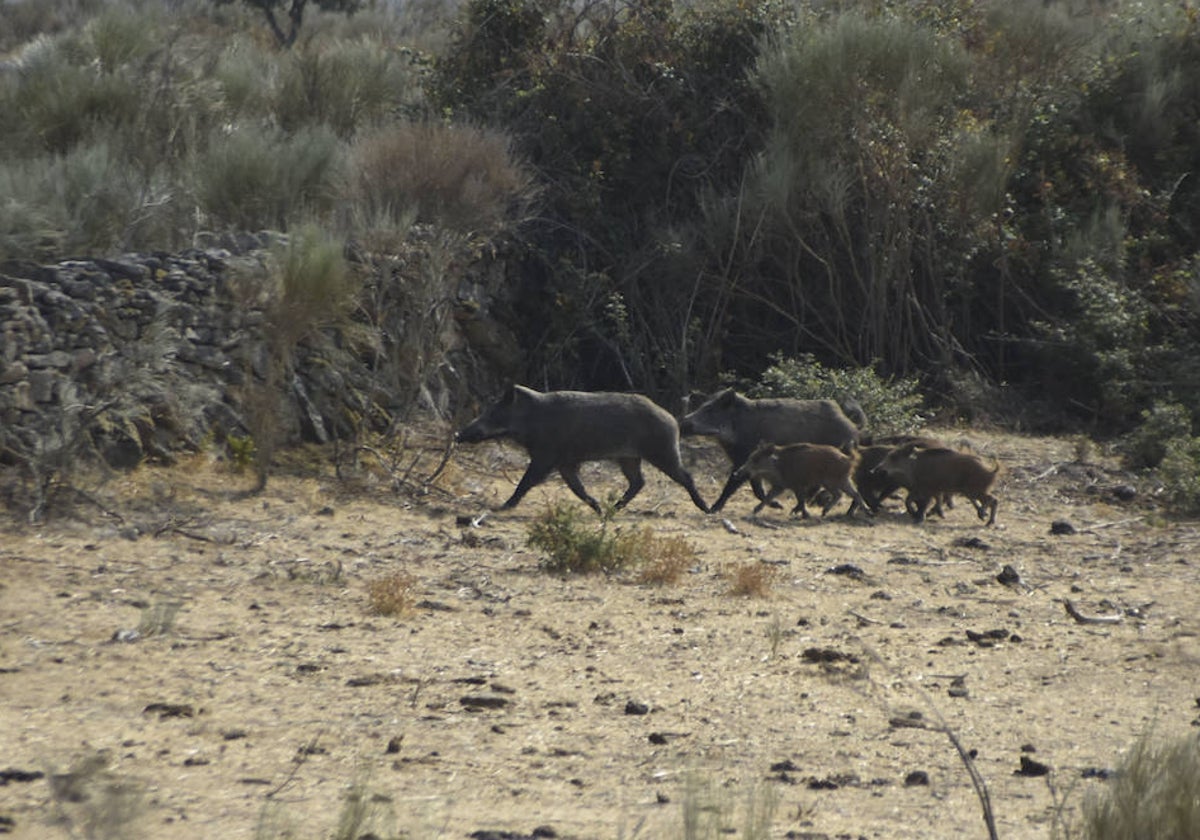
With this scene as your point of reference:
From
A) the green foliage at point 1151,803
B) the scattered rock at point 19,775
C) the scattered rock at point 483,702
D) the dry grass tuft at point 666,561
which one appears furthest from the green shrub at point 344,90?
the green foliage at point 1151,803

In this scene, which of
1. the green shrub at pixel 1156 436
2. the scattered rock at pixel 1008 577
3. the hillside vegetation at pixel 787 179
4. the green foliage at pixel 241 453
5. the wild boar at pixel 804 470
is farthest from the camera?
the hillside vegetation at pixel 787 179

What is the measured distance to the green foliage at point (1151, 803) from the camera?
17.3 ft

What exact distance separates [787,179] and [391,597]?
9.54 meters

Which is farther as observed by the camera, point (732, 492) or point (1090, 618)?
point (732, 492)

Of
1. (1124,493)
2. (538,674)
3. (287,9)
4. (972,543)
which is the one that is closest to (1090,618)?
(972,543)

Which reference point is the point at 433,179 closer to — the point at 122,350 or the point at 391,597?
the point at 122,350

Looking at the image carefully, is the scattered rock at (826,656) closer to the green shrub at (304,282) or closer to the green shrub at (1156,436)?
the green shrub at (304,282)

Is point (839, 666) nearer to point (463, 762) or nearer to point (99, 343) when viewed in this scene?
point (463, 762)

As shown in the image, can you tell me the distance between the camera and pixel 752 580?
992 centimetres

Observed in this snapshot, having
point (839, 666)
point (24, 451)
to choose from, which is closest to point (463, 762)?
point (839, 666)

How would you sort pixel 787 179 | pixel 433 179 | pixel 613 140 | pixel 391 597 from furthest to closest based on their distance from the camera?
1. pixel 613 140
2. pixel 787 179
3. pixel 433 179
4. pixel 391 597

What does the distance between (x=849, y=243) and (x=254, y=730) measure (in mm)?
12203

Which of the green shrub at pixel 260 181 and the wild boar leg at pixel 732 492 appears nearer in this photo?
the wild boar leg at pixel 732 492

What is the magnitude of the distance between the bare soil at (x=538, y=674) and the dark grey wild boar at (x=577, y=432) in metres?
0.97
